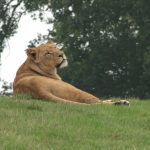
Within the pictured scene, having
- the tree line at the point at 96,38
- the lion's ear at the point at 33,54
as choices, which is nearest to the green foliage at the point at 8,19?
the tree line at the point at 96,38

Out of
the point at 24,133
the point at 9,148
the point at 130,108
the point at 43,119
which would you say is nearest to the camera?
the point at 9,148

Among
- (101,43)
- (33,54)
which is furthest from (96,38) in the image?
(33,54)

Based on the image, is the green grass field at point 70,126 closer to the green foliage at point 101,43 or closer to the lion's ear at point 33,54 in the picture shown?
the lion's ear at point 33,54

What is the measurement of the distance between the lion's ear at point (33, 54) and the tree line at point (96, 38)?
28.6 meters

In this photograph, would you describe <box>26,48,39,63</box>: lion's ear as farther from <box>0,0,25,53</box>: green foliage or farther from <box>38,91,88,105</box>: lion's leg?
<box>0,0,25,53</box>: green foliage

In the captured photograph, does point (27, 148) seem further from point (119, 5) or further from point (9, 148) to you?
point (119, 5)

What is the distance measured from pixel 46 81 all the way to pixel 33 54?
117 centimetres

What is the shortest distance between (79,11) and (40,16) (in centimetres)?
277

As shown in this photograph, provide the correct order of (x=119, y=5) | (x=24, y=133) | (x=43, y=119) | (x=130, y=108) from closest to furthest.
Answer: (x=24, y=133) < (x=43, y=119) < (x=130, y=108) < (x=119, y=5)

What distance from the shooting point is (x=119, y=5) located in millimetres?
44312

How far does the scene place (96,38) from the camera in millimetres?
45500

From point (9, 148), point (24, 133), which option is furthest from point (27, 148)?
point (24, 133)

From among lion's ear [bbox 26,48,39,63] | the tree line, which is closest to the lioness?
lion's ear [bbox 26,48,39,63]

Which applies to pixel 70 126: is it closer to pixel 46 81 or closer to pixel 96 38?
pixel 46 81
